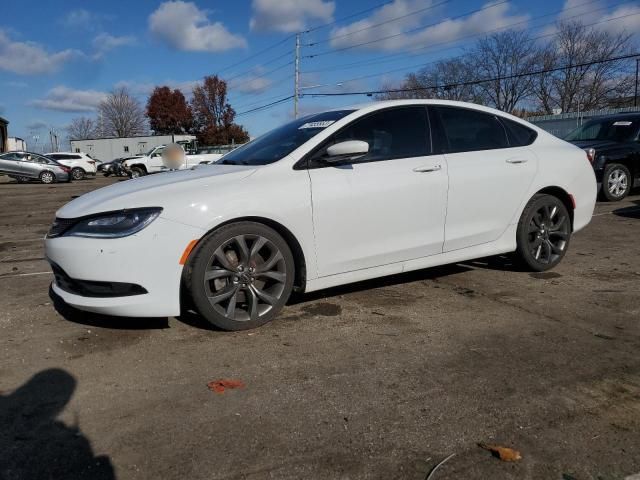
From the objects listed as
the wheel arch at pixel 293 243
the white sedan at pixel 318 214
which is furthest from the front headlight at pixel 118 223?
the wheel arch at pixel 293 243

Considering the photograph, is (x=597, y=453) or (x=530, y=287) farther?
(x=530, y=287)

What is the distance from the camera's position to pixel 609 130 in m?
10.9

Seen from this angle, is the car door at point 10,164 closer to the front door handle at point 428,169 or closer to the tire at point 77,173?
the tire at point 77,173

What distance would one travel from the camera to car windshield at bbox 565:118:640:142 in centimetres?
1064

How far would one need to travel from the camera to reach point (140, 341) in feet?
12.2

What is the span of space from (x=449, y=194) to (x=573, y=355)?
5.44 ft

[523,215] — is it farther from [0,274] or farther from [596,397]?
[0,274]

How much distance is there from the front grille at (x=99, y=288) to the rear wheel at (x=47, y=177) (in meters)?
26.6


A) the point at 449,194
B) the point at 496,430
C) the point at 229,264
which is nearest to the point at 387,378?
the point at 496,430

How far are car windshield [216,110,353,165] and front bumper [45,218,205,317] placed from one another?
3.26 ft

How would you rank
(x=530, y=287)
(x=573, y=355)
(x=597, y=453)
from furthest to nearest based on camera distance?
(x=530, y=287) < (x=573, y=355) < (x=597, y=453)

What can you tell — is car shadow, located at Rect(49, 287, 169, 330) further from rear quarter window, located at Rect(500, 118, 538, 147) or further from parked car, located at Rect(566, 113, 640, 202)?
parked car, located at Rect(566, 113, 640, 202)

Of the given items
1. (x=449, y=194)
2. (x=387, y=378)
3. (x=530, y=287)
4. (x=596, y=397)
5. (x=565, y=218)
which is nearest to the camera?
(x=596, y=397)

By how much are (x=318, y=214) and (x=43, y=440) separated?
2.20m
